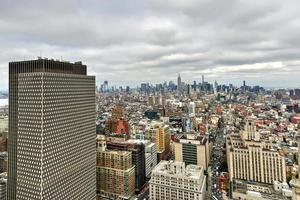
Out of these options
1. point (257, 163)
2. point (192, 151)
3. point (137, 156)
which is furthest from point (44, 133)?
point (257, 163)

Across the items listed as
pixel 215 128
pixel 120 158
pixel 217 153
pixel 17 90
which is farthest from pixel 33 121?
pixel 215 128

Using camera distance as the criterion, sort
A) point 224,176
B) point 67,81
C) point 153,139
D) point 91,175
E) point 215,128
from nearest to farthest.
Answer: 1. point 67,81
2. point 91,175
3. point 224,176
4. point 153,139
5. point 215,128

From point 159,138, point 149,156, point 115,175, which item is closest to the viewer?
point 115,175

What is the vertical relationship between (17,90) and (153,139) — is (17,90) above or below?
above

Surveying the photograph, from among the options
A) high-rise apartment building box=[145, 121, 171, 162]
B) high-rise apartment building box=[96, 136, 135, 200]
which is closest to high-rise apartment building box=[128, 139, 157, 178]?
high-rise apartment building box=[145, 121, 171, 162]

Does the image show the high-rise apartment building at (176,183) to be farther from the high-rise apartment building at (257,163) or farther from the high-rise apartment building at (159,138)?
the high-rise apartment building at (159,138)

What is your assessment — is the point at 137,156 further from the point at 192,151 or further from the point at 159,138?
the point at 159,138

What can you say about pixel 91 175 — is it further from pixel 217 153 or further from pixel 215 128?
pixel 215 128
